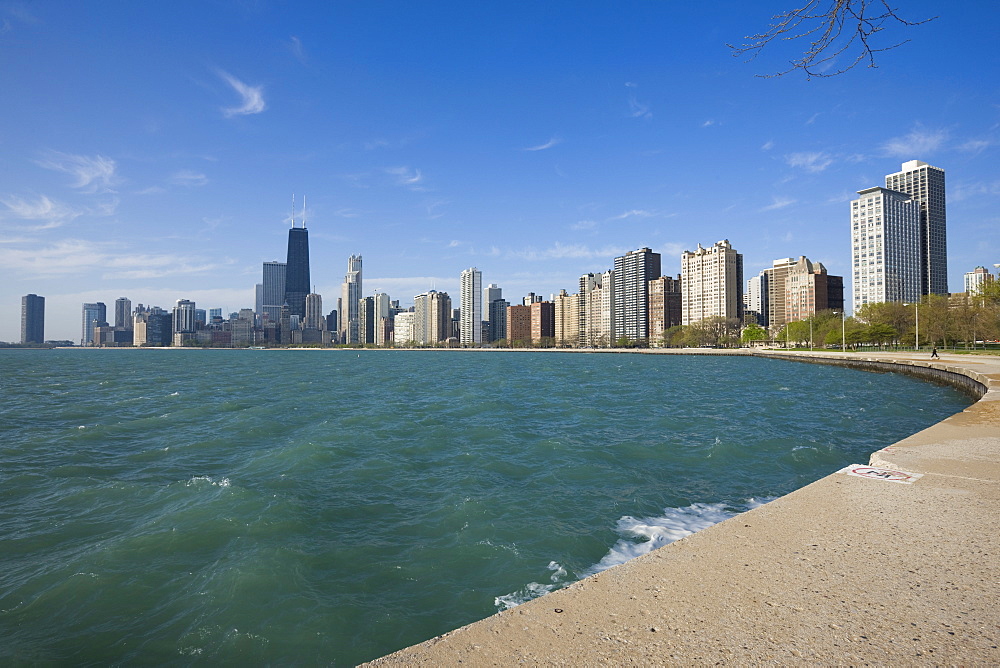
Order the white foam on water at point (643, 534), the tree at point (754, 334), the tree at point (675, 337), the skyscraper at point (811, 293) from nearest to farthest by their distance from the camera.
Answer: the white foam on water at point (643, 534) < the tree at point (754, 334) < the skyscraper at point (811, 293) < the tree at point (675, 337)

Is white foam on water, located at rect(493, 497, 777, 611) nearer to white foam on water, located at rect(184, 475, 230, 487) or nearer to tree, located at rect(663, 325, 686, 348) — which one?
white foam on water, located at rect(184, 475, 230, 487)

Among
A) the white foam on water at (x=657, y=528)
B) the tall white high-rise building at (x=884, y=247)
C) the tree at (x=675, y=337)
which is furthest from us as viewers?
the tall white high-rise building at (x=884, y=247)

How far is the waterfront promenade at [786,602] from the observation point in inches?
117

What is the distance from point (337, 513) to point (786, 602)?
8.11 meters

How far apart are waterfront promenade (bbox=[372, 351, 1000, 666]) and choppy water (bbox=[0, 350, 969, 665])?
2824 mm

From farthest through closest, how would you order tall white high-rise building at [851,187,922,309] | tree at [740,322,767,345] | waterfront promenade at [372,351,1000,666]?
tall white high-rise building at [851,187,922,309] → tree at [740,322,767,345] → waterfront promenade at [372,351,1000,666]

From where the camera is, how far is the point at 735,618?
3.35m

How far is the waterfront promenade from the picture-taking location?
2979 mm

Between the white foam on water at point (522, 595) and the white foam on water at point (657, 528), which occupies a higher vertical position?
the white foam on water at point (657, 528)

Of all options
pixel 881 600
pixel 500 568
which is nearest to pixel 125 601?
pixel 500 568

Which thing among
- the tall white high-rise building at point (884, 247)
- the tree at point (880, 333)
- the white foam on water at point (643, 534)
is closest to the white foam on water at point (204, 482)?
the white foam on water at point (643, 534)

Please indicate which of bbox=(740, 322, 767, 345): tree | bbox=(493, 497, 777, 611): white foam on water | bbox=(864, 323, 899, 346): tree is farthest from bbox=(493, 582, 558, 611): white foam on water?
bbox=(740, 322, 767, 345): tree

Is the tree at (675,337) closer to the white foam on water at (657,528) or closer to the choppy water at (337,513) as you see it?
the choppy water at (337,513)

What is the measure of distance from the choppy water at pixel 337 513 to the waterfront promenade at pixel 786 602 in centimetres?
282
